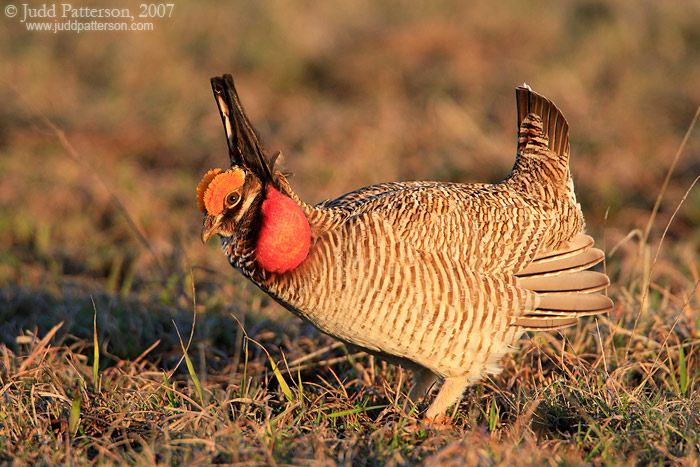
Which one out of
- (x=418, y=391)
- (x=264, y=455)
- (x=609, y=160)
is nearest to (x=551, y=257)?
(x=418, y=391)

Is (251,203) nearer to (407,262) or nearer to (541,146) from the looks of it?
(407,262)

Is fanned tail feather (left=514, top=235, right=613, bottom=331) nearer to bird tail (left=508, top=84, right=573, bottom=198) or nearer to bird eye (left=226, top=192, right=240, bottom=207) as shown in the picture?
bird tail (left=508, top=84, right=573, bottom=198)

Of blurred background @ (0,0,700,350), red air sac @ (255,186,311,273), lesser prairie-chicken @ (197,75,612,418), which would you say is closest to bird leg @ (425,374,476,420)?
lesser prairie-chicken @ (197,75,612,418)

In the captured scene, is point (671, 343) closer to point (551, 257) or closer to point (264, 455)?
point (551, 257)

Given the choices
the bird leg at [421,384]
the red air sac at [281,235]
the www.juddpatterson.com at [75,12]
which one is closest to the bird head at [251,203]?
the red air sac at [281,235]

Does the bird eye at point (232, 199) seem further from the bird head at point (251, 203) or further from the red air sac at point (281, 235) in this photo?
the red air sac at point (281, 235)

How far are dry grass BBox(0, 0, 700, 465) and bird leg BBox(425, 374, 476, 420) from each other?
0.08m

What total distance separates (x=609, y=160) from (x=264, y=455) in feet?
16.8

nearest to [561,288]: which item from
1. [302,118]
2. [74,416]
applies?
[74,416]

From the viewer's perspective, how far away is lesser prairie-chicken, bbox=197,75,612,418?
2.96 meters

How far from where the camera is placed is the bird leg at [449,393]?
317cm

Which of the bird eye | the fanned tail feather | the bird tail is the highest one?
the bird tail

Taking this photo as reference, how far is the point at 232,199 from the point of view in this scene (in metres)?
3.07

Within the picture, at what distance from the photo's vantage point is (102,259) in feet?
17.3
